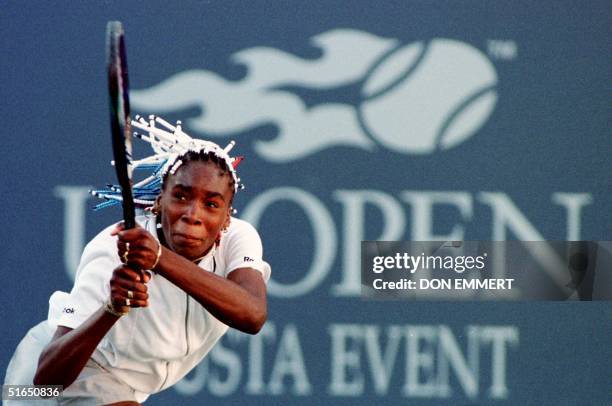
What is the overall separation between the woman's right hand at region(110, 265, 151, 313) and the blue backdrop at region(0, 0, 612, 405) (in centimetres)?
198

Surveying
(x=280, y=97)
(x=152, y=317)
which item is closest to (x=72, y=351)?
(x=152, y=317)

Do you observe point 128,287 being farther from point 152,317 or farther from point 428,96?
point 428,96

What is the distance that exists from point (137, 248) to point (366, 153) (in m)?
2.14

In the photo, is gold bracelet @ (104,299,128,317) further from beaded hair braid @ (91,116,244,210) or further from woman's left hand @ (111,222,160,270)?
beaded hair braid @ (91,116,244,210)

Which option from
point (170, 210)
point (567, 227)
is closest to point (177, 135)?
point (170, 210)

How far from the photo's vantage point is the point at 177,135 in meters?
3.26

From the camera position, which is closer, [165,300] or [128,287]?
[128,287]

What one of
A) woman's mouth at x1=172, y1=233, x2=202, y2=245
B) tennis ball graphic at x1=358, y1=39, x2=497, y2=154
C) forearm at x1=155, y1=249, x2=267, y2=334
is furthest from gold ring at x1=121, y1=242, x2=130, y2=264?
tennis ball graphic at x1=358, y1=39, x2=497, y2=154

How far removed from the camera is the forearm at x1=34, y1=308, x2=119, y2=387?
2.73 m

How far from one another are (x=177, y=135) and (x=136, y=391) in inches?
31.9

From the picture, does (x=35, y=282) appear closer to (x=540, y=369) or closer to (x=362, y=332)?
(x=362, y=332)

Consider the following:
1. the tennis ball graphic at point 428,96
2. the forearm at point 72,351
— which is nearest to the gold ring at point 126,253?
the forearm at point 72,351

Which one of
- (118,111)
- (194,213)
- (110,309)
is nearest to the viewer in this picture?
(118,111)

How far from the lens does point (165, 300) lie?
124 inches
